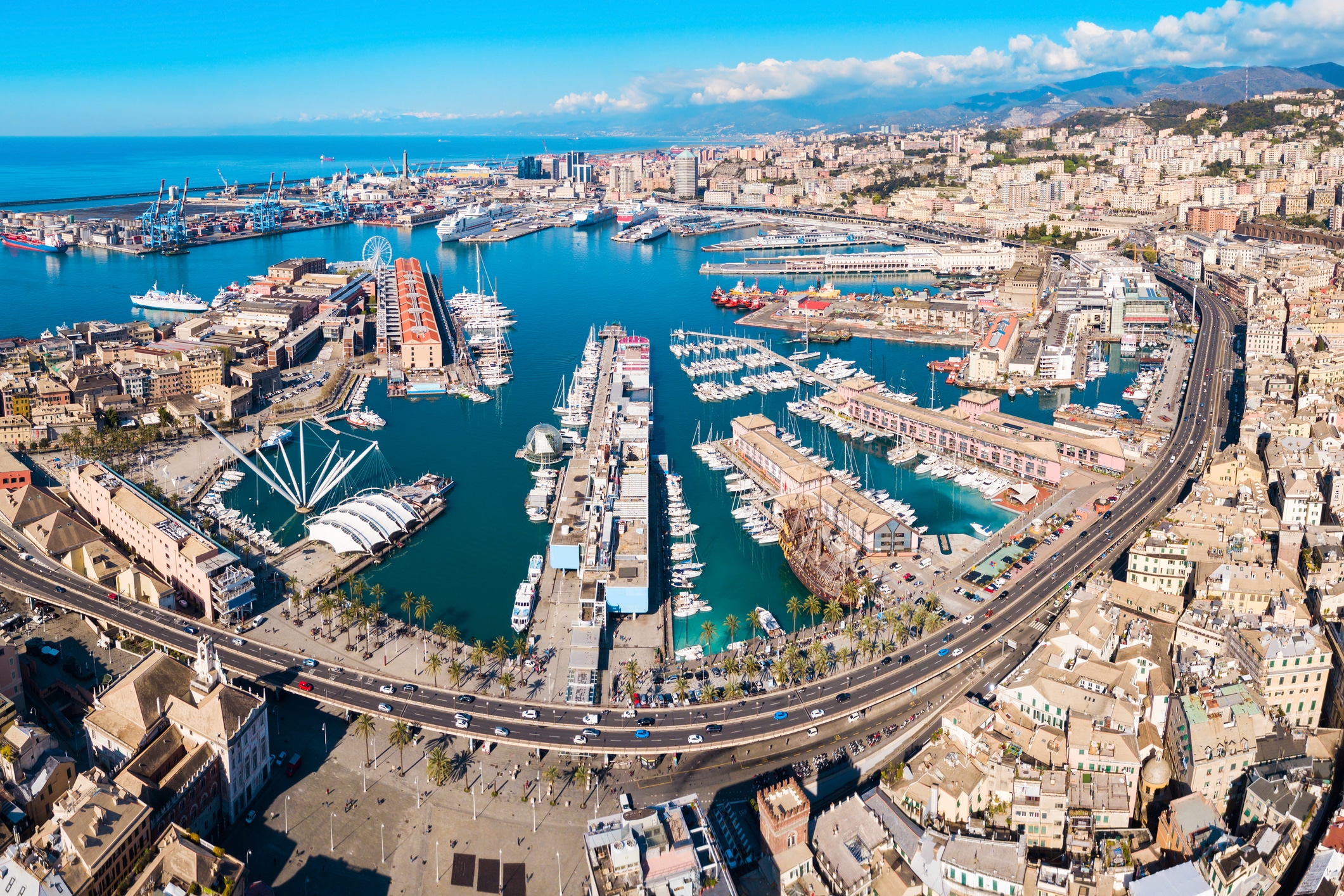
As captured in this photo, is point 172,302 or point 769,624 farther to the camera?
point 172,302

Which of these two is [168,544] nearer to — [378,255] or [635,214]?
[378,255]

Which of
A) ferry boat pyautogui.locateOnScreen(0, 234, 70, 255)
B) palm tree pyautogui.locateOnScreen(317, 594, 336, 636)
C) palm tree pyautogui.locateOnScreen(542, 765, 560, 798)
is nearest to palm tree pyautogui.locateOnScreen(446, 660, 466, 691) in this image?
palm tree pyautogui.locateOnScreen(542, 765, 560, 798)

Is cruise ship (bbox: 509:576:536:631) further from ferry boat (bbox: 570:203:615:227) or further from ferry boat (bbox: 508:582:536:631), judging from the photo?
ferry boat (bbox: 570:203:615:227)

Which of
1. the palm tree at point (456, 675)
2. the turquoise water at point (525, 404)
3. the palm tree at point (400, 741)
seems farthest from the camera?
the turquoise water at point (525, 404)

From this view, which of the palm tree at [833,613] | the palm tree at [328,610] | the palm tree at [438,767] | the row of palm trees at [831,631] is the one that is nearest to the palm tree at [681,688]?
the row of palm trees at [831,631]

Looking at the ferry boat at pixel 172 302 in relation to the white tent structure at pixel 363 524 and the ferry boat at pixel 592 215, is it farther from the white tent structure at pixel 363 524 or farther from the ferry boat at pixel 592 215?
the ferry boat at pixel 592 215

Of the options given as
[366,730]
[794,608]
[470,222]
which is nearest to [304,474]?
[366,730]
